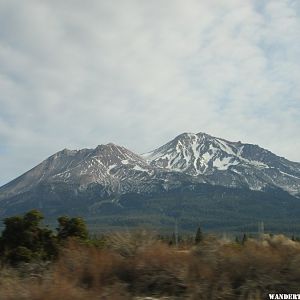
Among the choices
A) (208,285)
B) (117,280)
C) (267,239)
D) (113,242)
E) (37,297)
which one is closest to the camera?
(37,297)

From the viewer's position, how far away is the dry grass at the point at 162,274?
389 inches

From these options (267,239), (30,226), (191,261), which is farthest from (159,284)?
(30,226)

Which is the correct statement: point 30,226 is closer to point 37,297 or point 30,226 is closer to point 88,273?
point 88,273

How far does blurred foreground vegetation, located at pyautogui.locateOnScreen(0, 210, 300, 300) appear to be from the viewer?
9.93 metres

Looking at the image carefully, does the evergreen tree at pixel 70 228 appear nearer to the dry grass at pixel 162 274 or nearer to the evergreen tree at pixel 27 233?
the evergreen tree at pixel 27 233

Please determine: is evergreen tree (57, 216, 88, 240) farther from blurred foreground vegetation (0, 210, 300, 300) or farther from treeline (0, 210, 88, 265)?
blurred foreground vegetation (0, 210, 300, 300)

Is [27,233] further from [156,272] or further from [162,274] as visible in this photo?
[162,274]

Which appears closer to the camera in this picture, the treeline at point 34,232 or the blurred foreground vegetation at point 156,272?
the blurred foreground vegetation at point 156,272

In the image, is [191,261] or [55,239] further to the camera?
[55,239]

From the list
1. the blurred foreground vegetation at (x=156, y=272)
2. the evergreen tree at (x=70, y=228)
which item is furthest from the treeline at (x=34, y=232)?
the blurred foreground vegetation at (x=156, y=272)

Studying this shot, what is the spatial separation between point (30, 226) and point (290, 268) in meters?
19.1

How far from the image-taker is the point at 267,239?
14.5m

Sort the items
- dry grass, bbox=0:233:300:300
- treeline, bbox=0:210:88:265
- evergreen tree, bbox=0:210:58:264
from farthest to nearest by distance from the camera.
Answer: treeline, bbox=0:210:88:265 → evergreen tree, bbox=0:210:58:264 → dry grass, bbox=0:233:300:300

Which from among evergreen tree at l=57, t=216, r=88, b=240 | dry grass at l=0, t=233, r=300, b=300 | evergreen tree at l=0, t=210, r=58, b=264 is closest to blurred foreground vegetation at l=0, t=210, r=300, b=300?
dry grass at l=0, t=233, r=300, b=300
